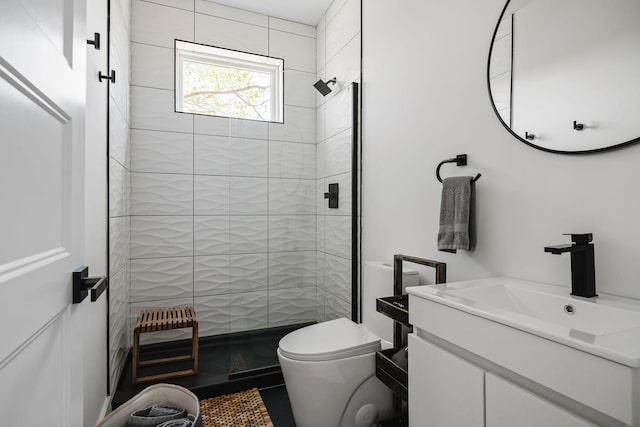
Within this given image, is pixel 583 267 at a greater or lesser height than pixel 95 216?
lesser

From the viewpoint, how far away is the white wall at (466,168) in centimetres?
103

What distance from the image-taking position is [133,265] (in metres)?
2.57

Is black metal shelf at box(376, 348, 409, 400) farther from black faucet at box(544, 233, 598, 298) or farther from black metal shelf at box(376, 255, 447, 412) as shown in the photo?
black faucet at box(544, 233, 598, 298)

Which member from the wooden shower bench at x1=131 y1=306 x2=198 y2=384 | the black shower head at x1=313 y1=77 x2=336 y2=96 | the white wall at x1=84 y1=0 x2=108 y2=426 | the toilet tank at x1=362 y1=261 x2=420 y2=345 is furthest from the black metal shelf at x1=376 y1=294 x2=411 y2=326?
the black shower head at x1=313 y1=77 x2=336 y2=96

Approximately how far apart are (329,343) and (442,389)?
0.71 metres

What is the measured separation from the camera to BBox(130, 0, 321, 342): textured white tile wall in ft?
7.68

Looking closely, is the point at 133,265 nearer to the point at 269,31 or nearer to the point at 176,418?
the point at 176,418

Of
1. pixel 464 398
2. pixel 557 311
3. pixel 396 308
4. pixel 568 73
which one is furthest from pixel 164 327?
pixel 568 73

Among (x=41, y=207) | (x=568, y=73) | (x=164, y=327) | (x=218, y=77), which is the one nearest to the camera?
(x=41, y=207)

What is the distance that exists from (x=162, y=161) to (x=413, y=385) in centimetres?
234

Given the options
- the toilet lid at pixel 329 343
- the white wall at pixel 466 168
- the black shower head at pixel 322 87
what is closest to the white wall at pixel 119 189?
the toilet lid at pixel 329 343

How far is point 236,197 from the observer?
2367 millimetres

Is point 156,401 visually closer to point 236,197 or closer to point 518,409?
point 236,197

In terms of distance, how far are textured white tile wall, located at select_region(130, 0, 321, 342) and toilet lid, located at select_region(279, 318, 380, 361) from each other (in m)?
0.58
